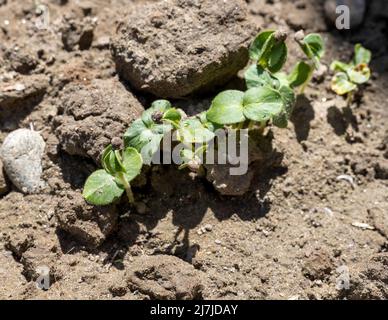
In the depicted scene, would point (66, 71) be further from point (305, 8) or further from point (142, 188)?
point (305, 8)

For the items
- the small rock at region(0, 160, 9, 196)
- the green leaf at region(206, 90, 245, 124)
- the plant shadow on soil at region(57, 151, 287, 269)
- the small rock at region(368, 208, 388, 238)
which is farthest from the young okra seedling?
the small rock at region(0, 160, 9, 196)

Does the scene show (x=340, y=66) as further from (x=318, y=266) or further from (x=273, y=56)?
(x=318, y=266)

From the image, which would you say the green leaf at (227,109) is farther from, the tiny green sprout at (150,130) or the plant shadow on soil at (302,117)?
the plant shadow on soil at (302,117)

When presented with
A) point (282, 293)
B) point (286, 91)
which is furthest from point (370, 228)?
point (286, 91)

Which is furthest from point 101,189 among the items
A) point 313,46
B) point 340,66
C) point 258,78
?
point 340,66

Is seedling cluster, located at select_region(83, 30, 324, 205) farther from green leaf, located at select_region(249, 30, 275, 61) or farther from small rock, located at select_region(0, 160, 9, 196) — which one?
small rock, located at select_region(0, 160, 9, 196)
